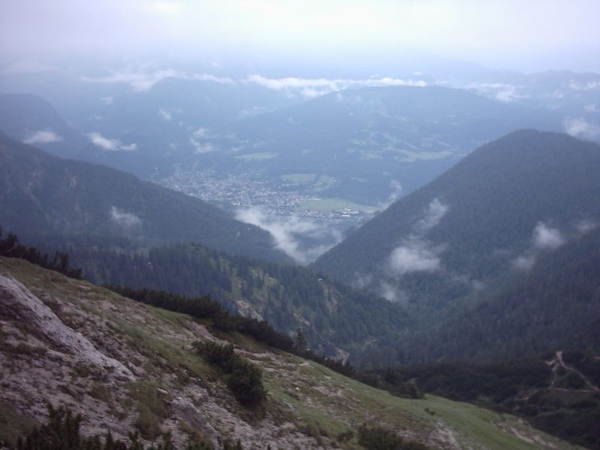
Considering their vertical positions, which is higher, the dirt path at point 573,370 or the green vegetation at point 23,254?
the green vegetation at point 23,254

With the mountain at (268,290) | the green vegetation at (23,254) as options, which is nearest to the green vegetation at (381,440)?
the green vegetation at (23,254)

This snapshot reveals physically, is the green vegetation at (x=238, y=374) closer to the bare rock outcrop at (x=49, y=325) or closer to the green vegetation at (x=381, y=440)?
the bare rock outcrop at (x=49, y=325)

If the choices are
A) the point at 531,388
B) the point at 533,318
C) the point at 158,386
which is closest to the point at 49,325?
the point at 158,386

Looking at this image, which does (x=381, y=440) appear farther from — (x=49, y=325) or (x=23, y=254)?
(x=23, y=254)

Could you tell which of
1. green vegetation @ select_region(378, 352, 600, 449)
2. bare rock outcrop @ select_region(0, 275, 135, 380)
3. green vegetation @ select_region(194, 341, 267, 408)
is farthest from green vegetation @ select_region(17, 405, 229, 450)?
green vegetation @ select_region(378, 352, 600, 449)

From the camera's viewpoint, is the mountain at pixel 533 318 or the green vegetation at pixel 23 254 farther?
the mountain at pixel 533 318

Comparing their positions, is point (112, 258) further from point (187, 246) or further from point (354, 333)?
point (354, 333)

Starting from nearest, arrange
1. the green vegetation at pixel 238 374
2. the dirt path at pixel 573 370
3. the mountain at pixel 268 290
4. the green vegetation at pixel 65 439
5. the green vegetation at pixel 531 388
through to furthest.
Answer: the green vegetation at pixel 65 439, the green vegetation at pixel 238 374, the green vegetation at pixel 531 388, the dirt path at pixel 573 370, the mountain at pixel 268 290

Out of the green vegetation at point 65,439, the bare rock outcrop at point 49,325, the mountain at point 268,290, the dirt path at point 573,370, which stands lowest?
the mountain at point 268,290

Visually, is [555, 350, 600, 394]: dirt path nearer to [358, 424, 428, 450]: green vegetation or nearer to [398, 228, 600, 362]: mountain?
[398, 228, 600, 362]: mountain
